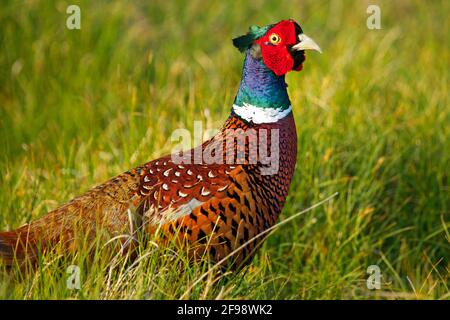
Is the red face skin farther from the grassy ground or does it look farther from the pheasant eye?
the grassy ground

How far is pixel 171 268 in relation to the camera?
3.33 meters

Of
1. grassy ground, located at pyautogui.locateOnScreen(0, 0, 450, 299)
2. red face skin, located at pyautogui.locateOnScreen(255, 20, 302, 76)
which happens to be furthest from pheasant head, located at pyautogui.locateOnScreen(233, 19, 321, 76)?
grassy ground, located at pyautogui.locateOnScreen(0, 0, 450, 299)

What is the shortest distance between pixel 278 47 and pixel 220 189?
70cm

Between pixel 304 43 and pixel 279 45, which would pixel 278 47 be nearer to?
pixel 279 45

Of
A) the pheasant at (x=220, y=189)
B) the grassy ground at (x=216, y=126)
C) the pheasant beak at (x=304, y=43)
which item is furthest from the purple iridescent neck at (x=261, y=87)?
the grassy ground at (x=216, y=126)

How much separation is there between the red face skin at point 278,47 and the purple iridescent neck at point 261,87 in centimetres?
3

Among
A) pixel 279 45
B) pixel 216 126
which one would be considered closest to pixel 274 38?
pixel 279 45

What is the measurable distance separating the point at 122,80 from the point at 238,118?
238cm

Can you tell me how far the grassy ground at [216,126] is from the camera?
388 centimetres

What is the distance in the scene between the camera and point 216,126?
183 inches

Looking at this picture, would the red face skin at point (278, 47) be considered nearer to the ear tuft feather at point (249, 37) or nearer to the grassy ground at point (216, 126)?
the ear tuft feather at point (249, 37)

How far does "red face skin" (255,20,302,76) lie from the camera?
3631 mm
